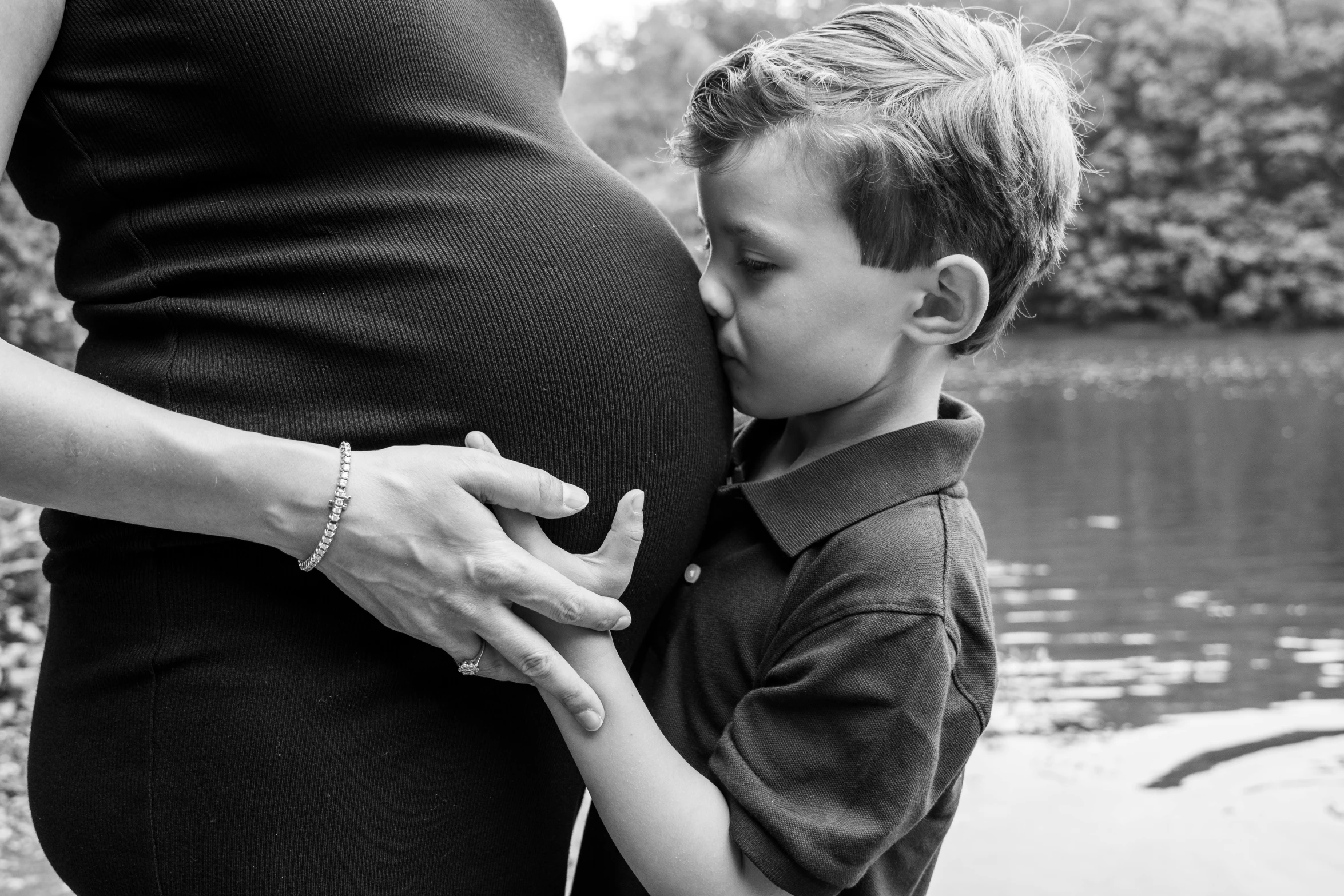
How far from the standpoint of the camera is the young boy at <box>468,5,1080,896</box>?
113 cm

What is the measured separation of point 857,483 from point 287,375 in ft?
1.88

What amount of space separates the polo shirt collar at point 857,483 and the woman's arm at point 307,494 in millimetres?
223

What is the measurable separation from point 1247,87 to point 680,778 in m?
30.3

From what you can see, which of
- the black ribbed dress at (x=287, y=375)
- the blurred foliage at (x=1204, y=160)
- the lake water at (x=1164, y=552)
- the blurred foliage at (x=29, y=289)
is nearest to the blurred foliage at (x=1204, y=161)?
the blurred foliage at (x=1204, y=160)

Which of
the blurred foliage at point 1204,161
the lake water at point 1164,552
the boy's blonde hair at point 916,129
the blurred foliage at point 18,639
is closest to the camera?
A: the boy's blonde hair at point 916,129

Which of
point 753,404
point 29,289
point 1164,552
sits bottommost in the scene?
point 1164,552

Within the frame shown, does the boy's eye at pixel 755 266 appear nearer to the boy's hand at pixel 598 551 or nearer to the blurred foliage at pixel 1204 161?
the boy's hand at pixel 598 551

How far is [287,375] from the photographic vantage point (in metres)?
1.13

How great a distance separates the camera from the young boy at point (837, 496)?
3.72 feet

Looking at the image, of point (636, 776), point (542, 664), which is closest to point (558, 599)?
point (542, 664)

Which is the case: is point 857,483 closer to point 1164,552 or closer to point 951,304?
point 951,304

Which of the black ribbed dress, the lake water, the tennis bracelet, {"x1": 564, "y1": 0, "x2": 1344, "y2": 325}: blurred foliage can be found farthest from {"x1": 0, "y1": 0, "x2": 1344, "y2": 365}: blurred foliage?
the tennis bracelet

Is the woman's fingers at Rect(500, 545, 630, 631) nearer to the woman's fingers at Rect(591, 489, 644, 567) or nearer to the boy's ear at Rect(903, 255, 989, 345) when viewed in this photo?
the woman's fingers at Rect(591, 489, 644, 567)

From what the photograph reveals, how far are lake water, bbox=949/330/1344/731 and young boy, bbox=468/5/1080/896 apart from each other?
3.28 metres
